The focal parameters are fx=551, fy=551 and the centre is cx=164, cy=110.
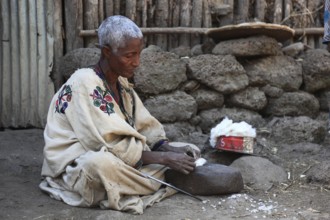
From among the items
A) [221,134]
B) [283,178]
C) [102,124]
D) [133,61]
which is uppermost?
[133,61]

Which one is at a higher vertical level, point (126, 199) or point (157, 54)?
point (157, 54)

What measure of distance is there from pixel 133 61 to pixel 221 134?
128 cm

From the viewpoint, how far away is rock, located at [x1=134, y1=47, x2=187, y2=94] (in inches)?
208

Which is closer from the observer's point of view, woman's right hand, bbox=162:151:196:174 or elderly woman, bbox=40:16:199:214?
elderly woman, bbox=40:16:199:214

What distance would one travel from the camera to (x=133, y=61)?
362 cm

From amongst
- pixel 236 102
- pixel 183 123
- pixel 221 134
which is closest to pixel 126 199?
pixel 221 134

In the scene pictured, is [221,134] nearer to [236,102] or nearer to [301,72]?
[236,102]

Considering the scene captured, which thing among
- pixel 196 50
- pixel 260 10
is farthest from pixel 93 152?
pixel 260 10

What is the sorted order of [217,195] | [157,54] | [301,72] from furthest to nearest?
[301,72], [157,54], [217,195]

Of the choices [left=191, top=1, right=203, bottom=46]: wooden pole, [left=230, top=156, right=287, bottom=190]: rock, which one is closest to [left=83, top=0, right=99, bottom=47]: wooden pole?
[left=191, top=1, right=203, bottom=46]: wooden pole

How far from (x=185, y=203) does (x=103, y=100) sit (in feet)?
2.93

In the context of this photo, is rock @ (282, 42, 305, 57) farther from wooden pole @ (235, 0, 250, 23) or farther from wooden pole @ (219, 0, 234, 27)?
wooden pole @ (219, 0, 234, 27)

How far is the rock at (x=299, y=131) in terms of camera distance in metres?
5.20

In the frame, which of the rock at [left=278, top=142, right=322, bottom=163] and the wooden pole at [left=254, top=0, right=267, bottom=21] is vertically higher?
the wooden pole at [left=254, top=0, right=267, bottom=21]
